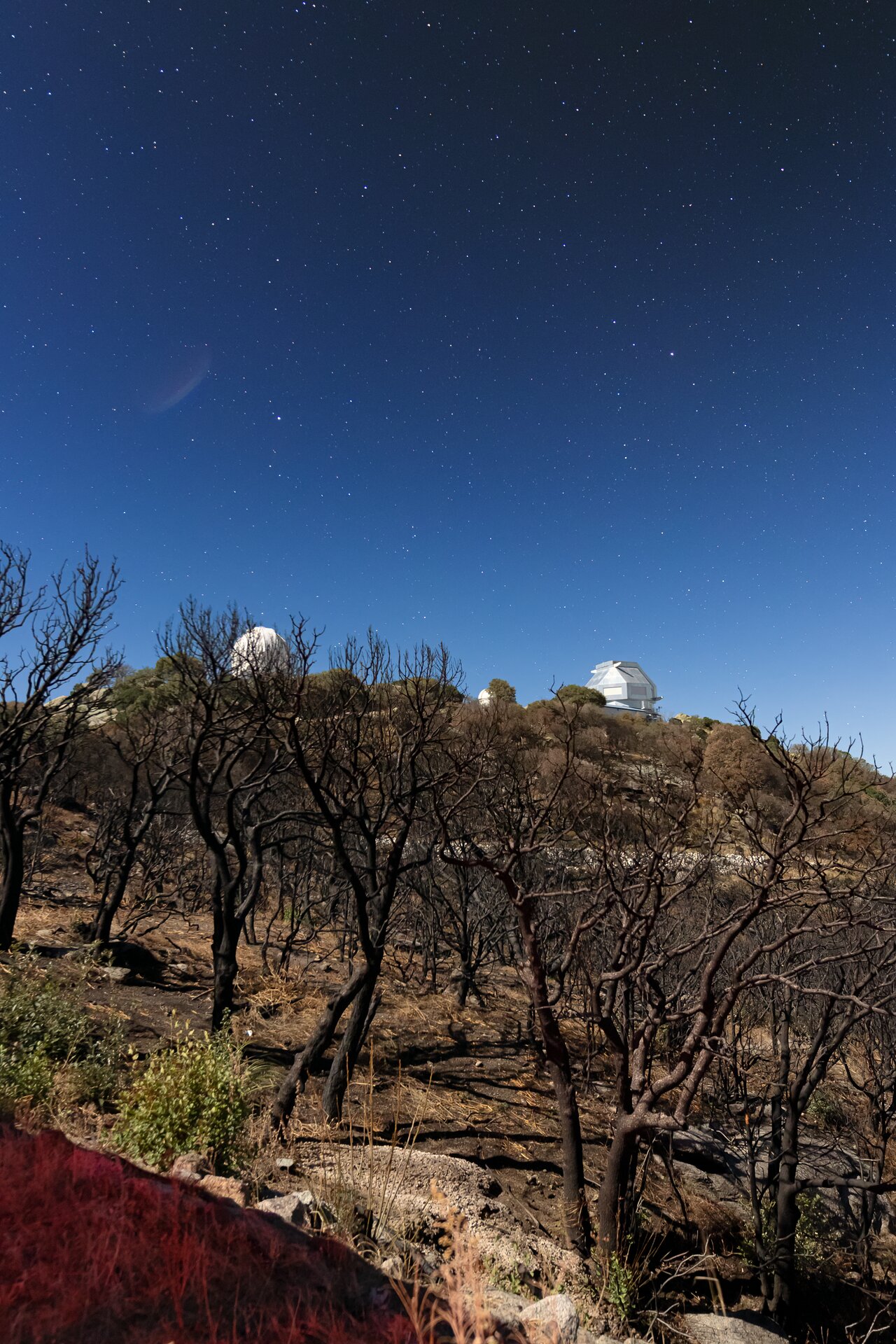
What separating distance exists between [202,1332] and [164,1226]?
648mm

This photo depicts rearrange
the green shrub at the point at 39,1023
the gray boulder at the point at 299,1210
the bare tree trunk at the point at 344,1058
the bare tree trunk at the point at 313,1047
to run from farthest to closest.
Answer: the bare tree trunk at the point at 344,1058 → the bare tree trunk at the point at 313,1047 → the green shrub at the point at 39,1023 → the gray boulder at the point at 299,1210

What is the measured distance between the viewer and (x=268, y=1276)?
7.54 ft

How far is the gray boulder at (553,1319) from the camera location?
2.60m

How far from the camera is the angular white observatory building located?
8694 cm

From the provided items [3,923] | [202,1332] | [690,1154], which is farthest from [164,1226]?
[3,923]

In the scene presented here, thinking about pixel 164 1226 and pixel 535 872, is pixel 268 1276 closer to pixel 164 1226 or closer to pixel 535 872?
pixel 164 1226

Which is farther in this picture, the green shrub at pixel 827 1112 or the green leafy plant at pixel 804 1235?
the green shrub at pixel 827 1112

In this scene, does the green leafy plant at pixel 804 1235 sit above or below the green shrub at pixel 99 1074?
below

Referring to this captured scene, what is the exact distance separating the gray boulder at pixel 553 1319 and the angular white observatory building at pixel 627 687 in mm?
84000

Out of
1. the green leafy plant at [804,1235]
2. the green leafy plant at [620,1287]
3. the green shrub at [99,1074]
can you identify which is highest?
the green shrub at [99,1074]

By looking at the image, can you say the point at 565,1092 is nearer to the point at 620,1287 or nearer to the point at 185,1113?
the point at 620,1287

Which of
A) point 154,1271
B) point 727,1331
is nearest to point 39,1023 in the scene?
point 154,1271

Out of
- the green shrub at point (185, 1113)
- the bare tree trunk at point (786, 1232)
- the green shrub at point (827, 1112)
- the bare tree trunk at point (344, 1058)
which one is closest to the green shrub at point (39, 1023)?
the green shrub at point (185, 1113)

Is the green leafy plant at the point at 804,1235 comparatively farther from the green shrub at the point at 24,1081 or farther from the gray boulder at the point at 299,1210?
the green shrub at the point at 24,1081
